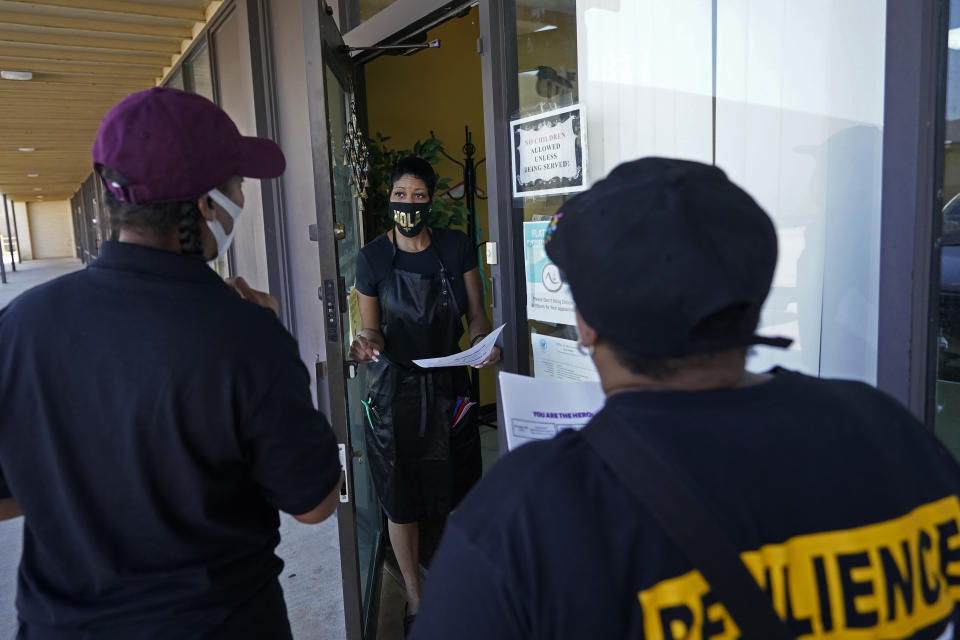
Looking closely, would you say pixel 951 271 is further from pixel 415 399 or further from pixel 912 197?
pixel 415 399

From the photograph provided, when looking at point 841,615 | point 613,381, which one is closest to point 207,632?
point 613,381

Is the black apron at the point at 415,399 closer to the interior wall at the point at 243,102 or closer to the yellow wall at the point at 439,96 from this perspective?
the interior wall at the point at 243,102

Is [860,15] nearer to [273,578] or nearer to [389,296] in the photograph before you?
[273,578]

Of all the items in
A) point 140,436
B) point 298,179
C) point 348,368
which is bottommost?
point 348,368

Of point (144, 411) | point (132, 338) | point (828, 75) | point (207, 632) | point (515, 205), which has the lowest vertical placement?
point (207, 632)

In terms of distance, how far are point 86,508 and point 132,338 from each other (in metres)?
0.31

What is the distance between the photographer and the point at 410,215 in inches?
104

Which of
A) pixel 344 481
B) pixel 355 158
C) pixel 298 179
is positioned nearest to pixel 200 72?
pixel 298 179

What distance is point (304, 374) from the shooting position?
118 centimetres

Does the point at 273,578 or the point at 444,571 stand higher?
the point at 444,571

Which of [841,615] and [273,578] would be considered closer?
[841,615]

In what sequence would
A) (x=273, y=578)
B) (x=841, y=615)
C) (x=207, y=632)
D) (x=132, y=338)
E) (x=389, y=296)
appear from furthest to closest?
(x=389, y=296), (x=273, y=578), (x=207, y=632), (x=132, y=338), (x=841, y=615)

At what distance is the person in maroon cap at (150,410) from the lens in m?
1.03

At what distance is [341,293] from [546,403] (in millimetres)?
962
